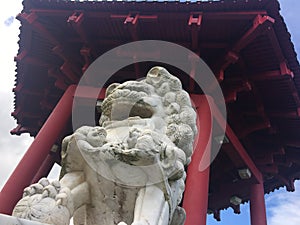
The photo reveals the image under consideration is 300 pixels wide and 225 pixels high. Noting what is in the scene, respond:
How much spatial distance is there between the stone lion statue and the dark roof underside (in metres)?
4.05

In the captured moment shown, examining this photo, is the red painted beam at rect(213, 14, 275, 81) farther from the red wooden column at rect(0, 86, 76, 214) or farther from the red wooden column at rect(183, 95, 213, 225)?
the red wooden column at rect(0, 86, 76, 214)

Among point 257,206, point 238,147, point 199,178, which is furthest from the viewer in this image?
point 257,206

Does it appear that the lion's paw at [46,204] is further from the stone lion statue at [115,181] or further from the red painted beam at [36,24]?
the red painted beam at [36,24]

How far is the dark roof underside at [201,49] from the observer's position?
6102 mm

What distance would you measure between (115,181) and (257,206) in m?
6.52

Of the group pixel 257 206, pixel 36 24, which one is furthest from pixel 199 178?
pixel 36 24

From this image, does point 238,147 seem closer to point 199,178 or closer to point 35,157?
point 199,178

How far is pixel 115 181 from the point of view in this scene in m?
2.06

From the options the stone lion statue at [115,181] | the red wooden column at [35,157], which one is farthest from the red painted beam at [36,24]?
the stone lion statue at [115,181]

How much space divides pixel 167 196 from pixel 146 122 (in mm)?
439

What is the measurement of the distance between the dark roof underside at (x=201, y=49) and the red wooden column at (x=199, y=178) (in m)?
0.50

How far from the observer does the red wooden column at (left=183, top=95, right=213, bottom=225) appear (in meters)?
5.49

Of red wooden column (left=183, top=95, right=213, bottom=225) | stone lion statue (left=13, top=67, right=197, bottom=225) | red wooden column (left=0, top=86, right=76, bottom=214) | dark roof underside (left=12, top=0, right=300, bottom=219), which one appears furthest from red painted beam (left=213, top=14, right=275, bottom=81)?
stone lion statue (left=13, top=67, right=197, bottom=225)

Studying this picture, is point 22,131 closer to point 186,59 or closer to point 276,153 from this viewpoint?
point 186,59
